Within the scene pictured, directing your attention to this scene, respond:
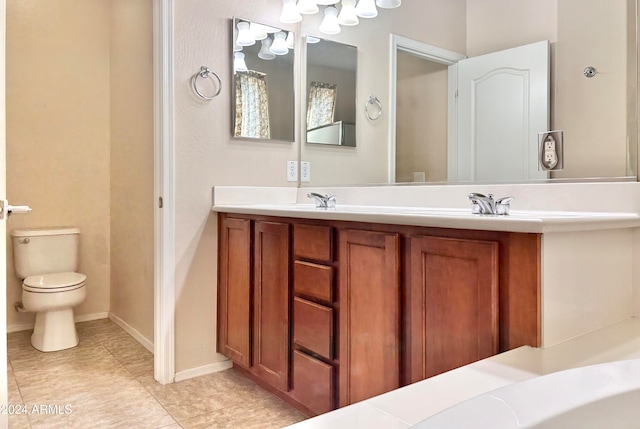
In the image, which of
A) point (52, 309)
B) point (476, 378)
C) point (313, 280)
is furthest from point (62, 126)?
point (476, 378)

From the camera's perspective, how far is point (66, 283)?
2.80 metres

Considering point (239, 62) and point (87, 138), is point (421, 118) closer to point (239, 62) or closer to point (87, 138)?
point (239, 62)

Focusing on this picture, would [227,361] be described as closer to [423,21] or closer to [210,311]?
[210,311]

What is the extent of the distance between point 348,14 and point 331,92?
1.40ft

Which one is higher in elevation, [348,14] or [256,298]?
[348,14]

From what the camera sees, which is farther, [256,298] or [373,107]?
[373,107]

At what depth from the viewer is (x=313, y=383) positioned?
1680 mm

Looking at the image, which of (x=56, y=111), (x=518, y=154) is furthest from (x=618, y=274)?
(x=56, y=111)

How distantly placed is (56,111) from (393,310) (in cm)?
301

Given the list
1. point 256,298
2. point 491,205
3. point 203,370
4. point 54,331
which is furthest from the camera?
point 54,331

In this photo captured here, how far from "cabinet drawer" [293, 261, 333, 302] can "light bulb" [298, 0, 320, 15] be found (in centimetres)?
155

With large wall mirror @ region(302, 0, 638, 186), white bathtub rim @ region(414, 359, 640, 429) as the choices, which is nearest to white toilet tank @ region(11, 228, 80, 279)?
large wall mirror @ region(302, 0, 638, 186)

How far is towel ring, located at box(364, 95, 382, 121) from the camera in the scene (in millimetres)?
2348

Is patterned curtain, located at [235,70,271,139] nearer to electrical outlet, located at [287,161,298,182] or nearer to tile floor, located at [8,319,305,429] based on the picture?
electrical outlet, located at [287,161,298,182]
